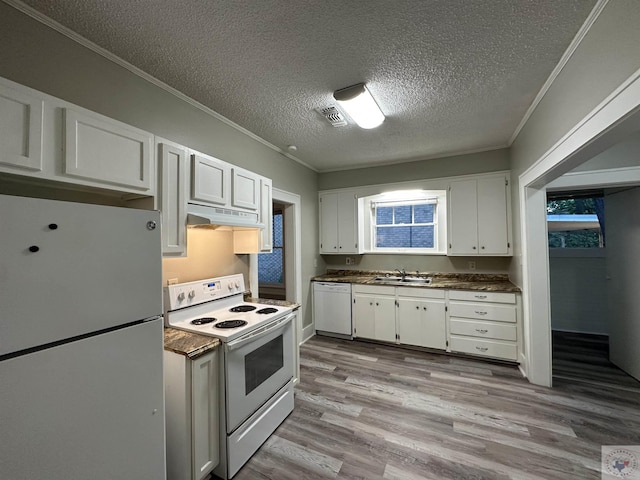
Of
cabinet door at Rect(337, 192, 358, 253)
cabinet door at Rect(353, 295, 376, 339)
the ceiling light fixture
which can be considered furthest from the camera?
cabinet door at Rect(337, 192, 358, 253)

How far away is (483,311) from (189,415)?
10.3 feet

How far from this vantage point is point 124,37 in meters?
1.47

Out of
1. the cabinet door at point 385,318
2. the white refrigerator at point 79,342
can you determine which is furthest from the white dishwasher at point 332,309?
the white refrigerator at point 79,342

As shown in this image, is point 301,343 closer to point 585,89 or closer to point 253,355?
point 253,355

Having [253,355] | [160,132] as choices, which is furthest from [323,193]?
Answer: [253,355]

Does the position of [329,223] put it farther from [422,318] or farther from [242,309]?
[242,309]

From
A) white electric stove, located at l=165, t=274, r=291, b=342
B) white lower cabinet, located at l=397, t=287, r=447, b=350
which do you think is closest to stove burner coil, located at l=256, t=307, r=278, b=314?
white electric stove, located at l=165, t=274, r=291, b=342

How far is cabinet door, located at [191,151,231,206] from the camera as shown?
179cm

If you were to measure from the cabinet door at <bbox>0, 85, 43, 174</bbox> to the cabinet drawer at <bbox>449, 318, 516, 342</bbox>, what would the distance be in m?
3.80

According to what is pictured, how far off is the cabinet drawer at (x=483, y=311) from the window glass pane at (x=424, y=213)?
1391 millimetres

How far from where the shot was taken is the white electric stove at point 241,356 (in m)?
1.56

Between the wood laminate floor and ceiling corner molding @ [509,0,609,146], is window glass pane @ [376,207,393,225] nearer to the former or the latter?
ceiling corner molding @ [509,0,609,146]

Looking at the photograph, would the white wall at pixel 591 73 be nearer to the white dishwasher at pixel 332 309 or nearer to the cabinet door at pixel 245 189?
the cabinet door at pixel 245 189

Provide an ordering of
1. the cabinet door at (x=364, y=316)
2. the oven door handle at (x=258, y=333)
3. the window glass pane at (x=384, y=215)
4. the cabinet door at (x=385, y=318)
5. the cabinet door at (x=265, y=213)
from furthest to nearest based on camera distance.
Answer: the window glass pane at (x=384, y=215), the cabinet door at (x=364, y=316), the cabinet door at (x=385, y=318), the cabinet door at (x=265, y=213), the oven door handle at (x=258, y=333)
